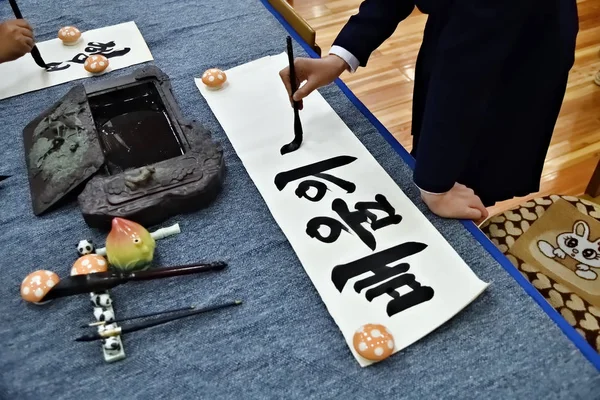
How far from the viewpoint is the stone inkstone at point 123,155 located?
0.72m

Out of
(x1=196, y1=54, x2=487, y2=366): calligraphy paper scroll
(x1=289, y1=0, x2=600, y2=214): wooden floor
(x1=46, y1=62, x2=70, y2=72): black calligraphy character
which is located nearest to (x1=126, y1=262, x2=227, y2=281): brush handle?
(x1=196, y1=54, x2=487, y2=366): calligraphy paper scroll

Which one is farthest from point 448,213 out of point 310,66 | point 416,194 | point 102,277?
point 102,277

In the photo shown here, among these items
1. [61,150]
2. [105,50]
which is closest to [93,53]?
[105,50]

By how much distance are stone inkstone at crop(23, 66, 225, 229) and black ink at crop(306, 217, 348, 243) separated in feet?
0.47

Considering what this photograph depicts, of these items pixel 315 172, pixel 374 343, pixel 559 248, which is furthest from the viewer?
pixel 559 248

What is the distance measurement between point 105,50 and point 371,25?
1.62 feet

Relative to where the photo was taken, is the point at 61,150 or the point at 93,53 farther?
the point at 93,53

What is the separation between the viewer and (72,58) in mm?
1010

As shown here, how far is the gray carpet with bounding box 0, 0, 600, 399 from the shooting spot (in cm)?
56

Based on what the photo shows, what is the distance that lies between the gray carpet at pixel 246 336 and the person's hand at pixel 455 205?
16 millimetres

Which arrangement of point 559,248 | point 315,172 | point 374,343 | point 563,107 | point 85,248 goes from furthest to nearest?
point 563,107, point 559,248, point 315,172, point 85,248, point 374,343

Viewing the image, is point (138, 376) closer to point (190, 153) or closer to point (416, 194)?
point (190, 153)

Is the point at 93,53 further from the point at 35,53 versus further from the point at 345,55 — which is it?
the point at 345,55

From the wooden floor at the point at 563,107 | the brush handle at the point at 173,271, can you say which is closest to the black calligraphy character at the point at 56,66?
the brush handle at the point at 173,271
